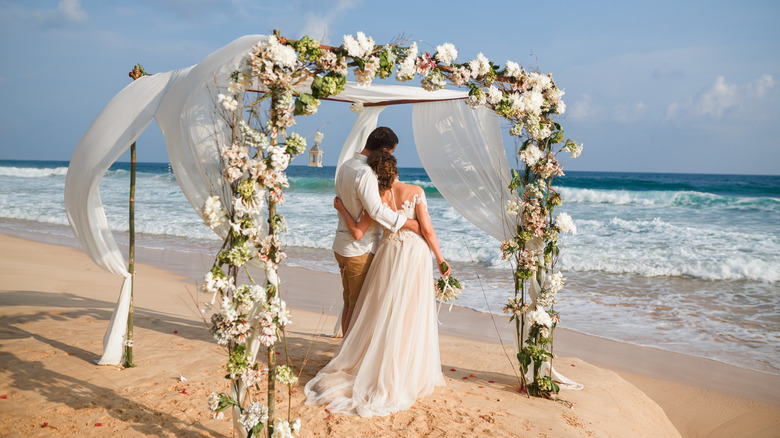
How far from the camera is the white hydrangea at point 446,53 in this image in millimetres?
3578

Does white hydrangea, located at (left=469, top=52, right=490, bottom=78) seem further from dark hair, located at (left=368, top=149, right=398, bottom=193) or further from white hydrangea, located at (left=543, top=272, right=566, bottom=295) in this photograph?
white hydrangea, located at (left=543, top=272, right=566, bottom=295)

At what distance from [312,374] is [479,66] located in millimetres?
2750

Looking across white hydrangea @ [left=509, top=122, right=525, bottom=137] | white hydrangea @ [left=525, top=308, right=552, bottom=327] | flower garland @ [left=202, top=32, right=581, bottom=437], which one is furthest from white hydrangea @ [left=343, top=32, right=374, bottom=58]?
white hydrangea @ [left=525, top=308, right=552, bottom=327]

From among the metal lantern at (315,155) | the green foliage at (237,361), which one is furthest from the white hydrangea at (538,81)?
the green foliage at (237,361)

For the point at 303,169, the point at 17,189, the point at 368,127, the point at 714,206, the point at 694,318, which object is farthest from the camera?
the point at 303,169

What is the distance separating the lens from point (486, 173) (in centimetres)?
434

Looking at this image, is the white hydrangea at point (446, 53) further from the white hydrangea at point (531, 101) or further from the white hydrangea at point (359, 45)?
the white hydrangea at point (359, 45)

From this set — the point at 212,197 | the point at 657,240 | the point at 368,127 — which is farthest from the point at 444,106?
the point at 657,240

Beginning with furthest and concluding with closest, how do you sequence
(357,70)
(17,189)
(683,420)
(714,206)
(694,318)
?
(17,189), (714,206), (694,318), (683,420), (357,70)

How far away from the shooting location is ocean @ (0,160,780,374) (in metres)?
6.42

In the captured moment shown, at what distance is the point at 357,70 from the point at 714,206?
21058 millimetres

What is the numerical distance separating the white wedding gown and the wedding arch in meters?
0.62

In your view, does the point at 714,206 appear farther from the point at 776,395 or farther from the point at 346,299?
the point at 346,299

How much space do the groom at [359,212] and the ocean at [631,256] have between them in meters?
1.91
